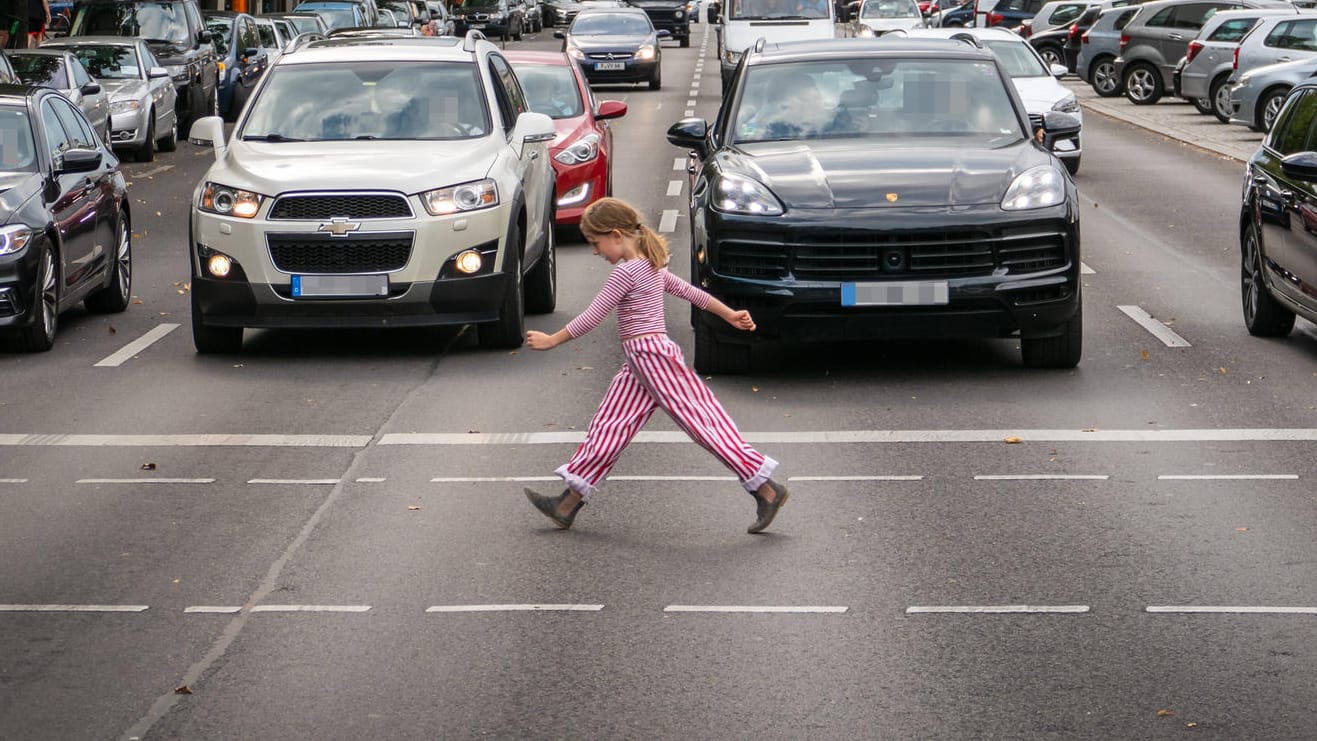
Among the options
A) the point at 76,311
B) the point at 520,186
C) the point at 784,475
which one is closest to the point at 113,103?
the point at 76,311

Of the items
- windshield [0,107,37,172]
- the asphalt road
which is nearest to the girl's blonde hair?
the asphalt road

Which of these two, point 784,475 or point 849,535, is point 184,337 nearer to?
point 784,475

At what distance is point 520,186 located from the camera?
12.9 metres

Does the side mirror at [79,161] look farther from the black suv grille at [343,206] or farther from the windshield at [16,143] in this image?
the black suv grille at [343,206]

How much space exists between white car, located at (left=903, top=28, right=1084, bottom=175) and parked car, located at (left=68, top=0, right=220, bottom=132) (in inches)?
484

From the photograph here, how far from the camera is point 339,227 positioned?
39.6 ft

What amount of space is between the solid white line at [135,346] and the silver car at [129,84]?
14.2 metres

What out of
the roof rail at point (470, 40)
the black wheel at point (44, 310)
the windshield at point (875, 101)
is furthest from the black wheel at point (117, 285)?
the windshield at point (875, 101)

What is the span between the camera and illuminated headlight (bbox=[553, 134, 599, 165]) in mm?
18578

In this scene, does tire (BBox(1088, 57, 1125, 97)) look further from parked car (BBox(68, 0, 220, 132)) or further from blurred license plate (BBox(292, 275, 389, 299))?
blurred license plate (BBox(292, 275, 389, 299))

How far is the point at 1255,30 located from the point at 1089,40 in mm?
9231

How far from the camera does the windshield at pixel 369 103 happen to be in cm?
1320

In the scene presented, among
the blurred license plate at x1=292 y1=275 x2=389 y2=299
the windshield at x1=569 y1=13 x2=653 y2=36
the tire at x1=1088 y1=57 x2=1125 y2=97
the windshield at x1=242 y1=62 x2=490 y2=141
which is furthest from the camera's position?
the windshield at x1=569 y1=13 x2=653 y2=36

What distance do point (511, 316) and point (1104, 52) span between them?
29716 millimetres
